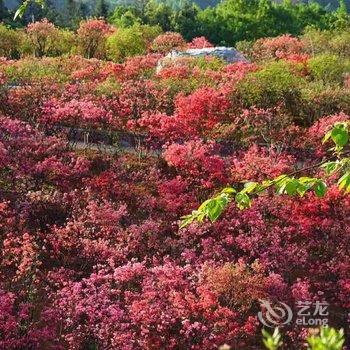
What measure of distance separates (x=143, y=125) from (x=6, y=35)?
89.8 ft

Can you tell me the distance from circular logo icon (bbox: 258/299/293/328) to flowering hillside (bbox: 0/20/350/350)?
0.57ft

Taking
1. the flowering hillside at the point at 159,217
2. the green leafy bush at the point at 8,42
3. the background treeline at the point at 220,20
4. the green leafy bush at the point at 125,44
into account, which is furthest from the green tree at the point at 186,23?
the flowering hillside at the point at 159,217

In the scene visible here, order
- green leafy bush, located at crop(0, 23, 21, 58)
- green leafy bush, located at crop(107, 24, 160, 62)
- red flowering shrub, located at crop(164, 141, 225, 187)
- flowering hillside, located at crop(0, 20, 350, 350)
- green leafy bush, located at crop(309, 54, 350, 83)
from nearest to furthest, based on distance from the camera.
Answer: flowering hillside, located at crop(0, 20, 350, 350), red flowering shrub, located at crop(164, 141, 225, 187), green leafy bush, located at crop(309, 54, 350, 83), green leafy bush, located at crop(0, 23, 21, 58), green leafy bush, located at crop(107, 24, 160, 62)

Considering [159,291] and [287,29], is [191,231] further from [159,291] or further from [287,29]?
[287,29]

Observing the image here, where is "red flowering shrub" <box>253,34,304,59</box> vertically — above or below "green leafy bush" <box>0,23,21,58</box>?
below

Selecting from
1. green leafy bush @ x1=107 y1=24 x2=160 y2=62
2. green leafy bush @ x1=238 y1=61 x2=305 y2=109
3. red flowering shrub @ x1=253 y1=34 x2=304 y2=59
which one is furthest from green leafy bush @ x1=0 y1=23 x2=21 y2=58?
green leafy bush @ x1=238 y1=61 x2=305 y2=109

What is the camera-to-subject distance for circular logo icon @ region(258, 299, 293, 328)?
44.9 ft

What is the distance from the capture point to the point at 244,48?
55.7 m

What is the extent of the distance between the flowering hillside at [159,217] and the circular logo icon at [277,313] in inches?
6.8

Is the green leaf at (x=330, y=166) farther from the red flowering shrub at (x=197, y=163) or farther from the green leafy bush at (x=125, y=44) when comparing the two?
the green leafy bush at (x=125, y=44)

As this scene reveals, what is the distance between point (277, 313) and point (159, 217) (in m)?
5.65

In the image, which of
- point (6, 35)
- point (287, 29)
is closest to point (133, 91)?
point (6, 35)

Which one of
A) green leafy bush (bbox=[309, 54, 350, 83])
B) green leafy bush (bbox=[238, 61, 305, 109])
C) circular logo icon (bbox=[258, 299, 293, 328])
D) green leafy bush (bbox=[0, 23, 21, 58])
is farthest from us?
green leafy bush (bbox=[0, 23, 21, 58])

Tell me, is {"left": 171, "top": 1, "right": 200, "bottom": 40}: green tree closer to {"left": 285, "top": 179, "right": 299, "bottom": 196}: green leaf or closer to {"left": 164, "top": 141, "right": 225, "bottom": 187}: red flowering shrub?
{"left": 164, "top": 141, "right": 225, "bottom": 187}: red flowering shrub
